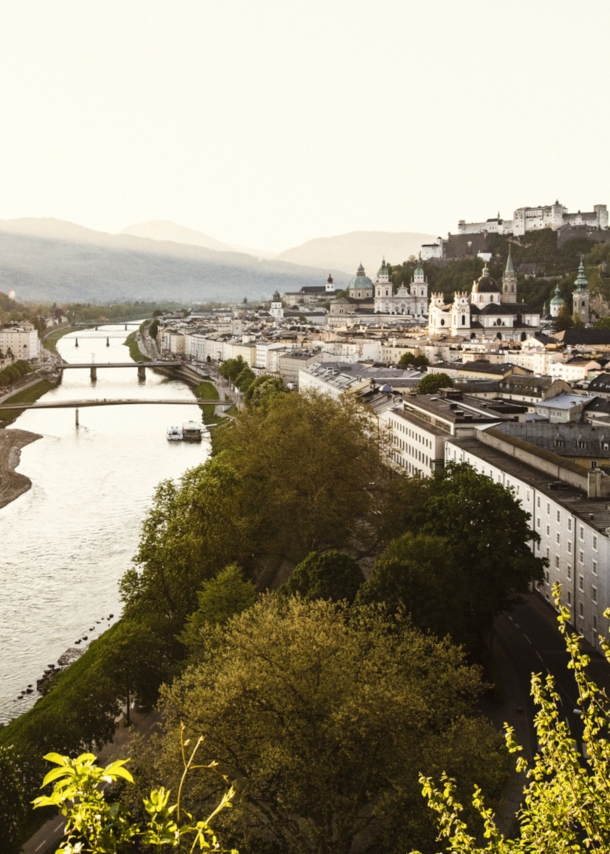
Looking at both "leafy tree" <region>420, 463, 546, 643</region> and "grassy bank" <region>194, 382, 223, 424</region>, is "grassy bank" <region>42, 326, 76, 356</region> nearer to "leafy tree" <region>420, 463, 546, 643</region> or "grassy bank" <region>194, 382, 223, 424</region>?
"grassy bank" <region>194, 382, 223, 424</region>

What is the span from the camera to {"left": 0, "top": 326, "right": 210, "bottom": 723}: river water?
19469mm

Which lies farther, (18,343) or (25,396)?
(18,343)

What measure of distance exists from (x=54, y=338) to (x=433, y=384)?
95758 millimetres

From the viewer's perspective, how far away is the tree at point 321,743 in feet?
31.8

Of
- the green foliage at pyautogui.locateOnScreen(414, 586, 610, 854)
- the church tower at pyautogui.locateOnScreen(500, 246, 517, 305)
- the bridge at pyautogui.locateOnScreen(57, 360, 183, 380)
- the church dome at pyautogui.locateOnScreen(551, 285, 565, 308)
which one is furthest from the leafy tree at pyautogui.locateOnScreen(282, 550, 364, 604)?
the church tower at pyautogui.locateOnScreen(500, 246, 517, 305)

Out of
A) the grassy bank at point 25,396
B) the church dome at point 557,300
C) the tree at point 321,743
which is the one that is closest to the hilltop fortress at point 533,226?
the church dome at point 557,300

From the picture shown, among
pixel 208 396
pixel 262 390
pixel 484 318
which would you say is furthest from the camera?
pixel 484 318

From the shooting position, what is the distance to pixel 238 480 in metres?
22.7

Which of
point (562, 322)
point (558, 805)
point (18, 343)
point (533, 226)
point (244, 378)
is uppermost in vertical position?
point (533, 226)

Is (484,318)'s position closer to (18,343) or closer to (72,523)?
(18,343)

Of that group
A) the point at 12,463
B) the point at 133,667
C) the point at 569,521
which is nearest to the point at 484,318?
the point at 12,463

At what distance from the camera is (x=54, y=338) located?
430ft

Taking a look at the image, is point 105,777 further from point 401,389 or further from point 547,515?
point 401,389

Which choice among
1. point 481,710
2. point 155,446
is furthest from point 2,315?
point 481,710
